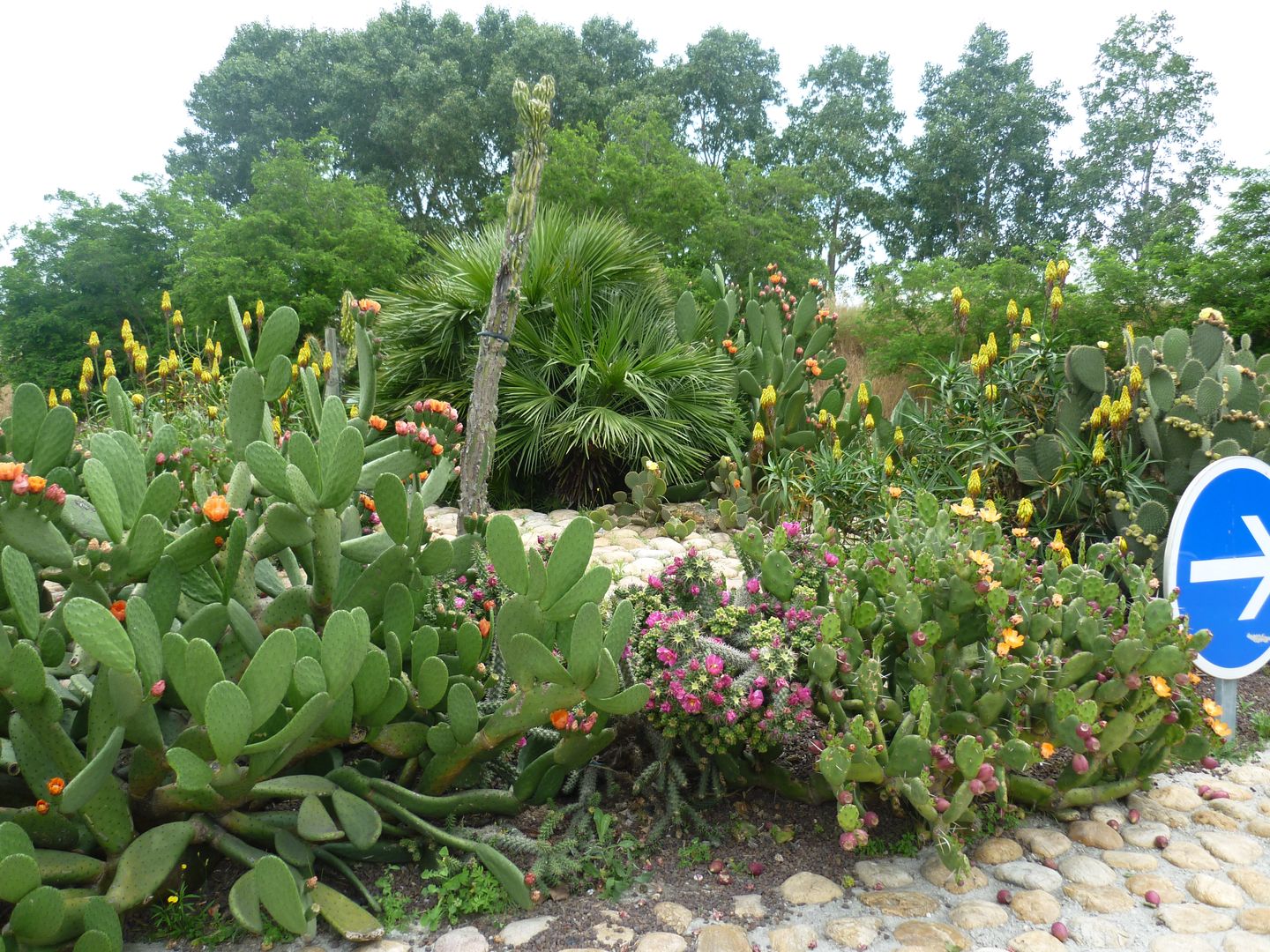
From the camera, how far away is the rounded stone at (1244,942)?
1.87 metres

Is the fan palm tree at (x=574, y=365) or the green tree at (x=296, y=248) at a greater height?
the green tree at (x=296, y=248)

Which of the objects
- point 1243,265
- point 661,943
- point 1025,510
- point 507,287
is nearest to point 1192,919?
point 661,943

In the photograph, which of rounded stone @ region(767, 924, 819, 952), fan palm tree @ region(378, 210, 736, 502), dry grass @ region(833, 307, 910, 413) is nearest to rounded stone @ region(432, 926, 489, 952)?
rounded stone @ region(767, 924, 819, 952)

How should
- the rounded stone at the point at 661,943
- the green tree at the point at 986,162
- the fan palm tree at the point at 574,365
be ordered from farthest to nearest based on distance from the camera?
the green tree at the point at 986,162
the fan palm tree at the point at 574,365
the rounded stone at the point at 661,943

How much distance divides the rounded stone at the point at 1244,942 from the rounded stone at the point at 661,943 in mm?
939

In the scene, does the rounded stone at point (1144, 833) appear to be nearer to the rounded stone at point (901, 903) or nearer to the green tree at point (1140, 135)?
the rounded stone at point (901, 903)

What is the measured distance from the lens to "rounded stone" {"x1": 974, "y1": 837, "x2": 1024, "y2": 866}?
2.23 metres

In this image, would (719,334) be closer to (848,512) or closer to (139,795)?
(848,512)

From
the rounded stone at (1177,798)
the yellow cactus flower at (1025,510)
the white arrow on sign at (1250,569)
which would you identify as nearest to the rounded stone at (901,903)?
the rounded stone at (1177,798)

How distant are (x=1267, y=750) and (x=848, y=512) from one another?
7.63 ft

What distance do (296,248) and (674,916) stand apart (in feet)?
52.0

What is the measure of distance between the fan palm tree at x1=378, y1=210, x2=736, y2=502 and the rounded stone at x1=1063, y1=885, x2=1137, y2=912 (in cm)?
403

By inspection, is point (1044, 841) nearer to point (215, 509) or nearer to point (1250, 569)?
point (1250, 569)

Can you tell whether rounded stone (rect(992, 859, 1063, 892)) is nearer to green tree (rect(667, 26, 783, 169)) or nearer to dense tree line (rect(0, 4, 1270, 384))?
dense tree line (rect(0, 4, 1270, 384))
